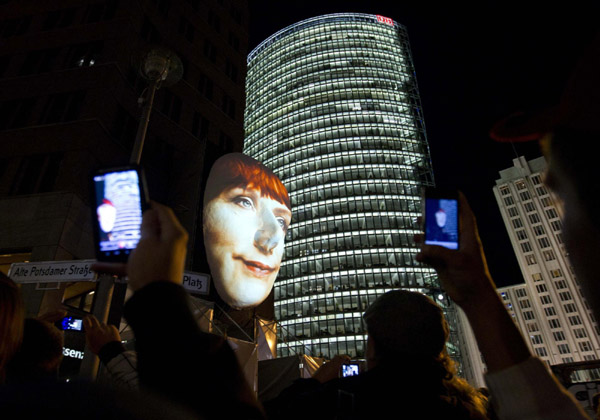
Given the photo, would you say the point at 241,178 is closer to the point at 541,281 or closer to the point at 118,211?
the point at 118,211

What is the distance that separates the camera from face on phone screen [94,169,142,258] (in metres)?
1.96

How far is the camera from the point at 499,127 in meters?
1.15

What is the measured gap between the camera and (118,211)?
2.10 metres

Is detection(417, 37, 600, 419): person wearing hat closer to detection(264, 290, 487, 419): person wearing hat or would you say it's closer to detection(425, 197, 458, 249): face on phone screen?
detection(425, 197, 458, 249): face on phone screen

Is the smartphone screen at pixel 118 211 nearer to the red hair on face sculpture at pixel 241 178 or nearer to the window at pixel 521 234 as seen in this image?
the red hair on face sculpture at pixel 241 178

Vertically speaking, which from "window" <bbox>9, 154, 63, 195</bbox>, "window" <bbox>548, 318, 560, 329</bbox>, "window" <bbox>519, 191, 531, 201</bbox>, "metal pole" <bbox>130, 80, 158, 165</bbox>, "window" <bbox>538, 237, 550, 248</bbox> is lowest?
"metal pole" <bbox>130, 80, 158, 165</bbox>

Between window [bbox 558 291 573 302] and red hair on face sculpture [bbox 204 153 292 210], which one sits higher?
window [bbox 558 291 573 302]

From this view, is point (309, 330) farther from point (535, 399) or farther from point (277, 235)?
point (535, 399)

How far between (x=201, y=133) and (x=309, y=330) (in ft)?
174

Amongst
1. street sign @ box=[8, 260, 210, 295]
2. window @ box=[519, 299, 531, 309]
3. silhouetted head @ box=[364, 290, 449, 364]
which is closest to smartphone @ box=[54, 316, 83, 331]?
street sign @ box=[8, 260, 210, 295]

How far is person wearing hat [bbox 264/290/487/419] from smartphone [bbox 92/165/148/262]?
127cm

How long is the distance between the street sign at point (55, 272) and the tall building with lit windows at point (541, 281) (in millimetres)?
95716

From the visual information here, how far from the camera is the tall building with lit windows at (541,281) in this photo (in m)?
78.3

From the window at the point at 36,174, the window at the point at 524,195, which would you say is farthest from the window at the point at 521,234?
the window at the point at 36,174
